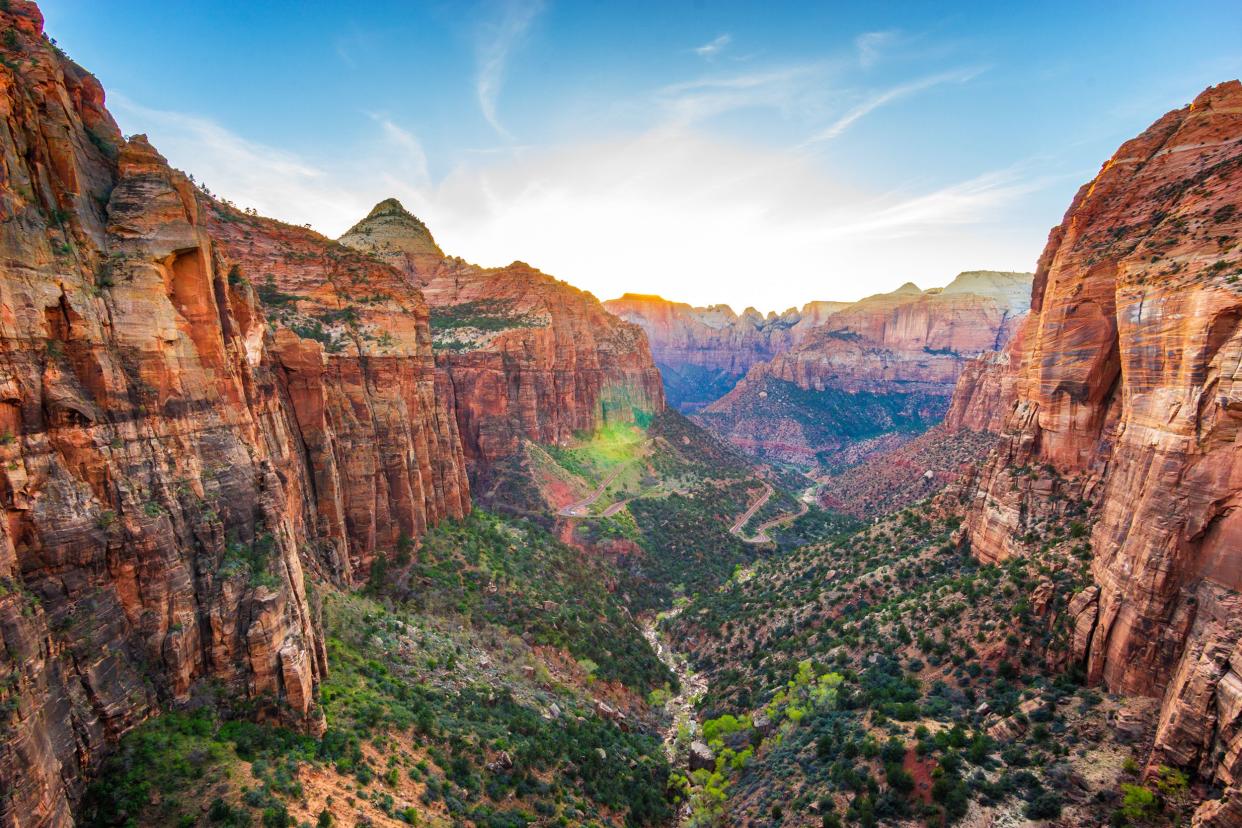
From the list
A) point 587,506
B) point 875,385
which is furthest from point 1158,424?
point 875,385

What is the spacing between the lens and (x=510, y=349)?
8962 centimetres

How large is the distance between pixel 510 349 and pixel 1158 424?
259 feet

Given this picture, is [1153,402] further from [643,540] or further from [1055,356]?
[643,540]

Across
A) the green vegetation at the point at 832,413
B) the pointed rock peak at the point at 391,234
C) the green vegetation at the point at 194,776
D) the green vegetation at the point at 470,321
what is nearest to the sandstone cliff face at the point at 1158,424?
the green vegetation at the point at 194,776

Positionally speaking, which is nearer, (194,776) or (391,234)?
(194,776)

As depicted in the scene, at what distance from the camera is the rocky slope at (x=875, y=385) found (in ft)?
562

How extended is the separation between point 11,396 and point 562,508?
221 ft

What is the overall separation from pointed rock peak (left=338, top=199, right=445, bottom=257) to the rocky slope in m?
112

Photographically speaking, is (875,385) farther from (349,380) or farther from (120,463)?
(120,463)

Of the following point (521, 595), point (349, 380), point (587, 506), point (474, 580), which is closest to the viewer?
point (349, 380)

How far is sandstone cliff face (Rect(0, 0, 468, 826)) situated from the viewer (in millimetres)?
16422

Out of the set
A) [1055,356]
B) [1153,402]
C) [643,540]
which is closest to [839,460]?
[643,540]

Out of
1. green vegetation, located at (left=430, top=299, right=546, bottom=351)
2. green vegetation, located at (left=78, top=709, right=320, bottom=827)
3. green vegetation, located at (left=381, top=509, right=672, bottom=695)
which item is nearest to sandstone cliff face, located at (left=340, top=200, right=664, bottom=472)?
green vegetation, located at (left=430, top=299, right=546, bottom=351)

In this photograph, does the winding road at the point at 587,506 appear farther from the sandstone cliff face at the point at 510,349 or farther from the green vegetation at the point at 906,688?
the green vegetation at the point at 906,688
